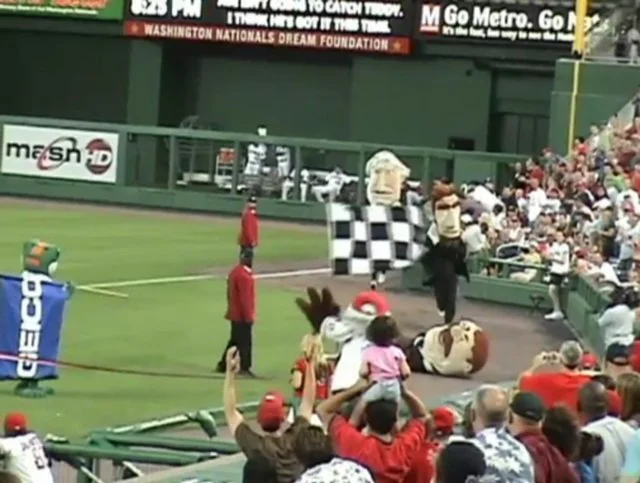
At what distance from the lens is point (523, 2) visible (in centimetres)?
3959

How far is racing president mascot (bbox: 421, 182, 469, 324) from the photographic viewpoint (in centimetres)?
2127

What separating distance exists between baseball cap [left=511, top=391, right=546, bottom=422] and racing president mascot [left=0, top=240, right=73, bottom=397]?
897 cm

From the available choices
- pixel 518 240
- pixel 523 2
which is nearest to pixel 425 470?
pixel 518 240

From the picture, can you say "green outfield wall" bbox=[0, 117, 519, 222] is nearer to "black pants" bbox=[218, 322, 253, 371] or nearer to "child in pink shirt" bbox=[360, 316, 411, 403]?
"black pants" bbox=[218, 322, 253, 371]

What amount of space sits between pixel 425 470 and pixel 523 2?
32.6 metres

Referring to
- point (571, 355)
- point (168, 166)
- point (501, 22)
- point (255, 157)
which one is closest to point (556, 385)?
point (571, 355)

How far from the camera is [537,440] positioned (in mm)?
7535

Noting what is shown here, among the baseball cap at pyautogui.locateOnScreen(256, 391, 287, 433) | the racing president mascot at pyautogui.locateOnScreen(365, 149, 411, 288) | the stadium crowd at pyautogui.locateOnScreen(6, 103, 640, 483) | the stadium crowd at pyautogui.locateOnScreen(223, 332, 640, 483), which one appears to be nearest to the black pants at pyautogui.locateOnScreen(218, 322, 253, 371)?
the racing president mascot at pyautogui.locateOnScreen(365, 149, 411, 288)

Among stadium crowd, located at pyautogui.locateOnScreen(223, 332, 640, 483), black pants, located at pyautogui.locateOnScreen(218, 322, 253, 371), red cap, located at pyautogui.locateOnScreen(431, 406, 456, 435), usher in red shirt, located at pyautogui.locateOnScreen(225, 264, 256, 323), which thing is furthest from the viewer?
black pants, located at pyautogui.locateOnScreen(218, 322, 253, 371)

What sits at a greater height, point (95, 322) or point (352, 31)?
point (352, 31)

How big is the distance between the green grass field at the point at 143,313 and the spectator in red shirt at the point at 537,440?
7.54 metres

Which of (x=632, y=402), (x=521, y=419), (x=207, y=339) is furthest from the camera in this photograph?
(x=207, y=339)

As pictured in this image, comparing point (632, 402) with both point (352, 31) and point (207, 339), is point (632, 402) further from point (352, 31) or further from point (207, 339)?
point (352, 31)

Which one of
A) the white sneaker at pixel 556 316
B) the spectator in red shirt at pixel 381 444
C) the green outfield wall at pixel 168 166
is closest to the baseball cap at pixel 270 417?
the spectator in red shirt at pixel 381 444
